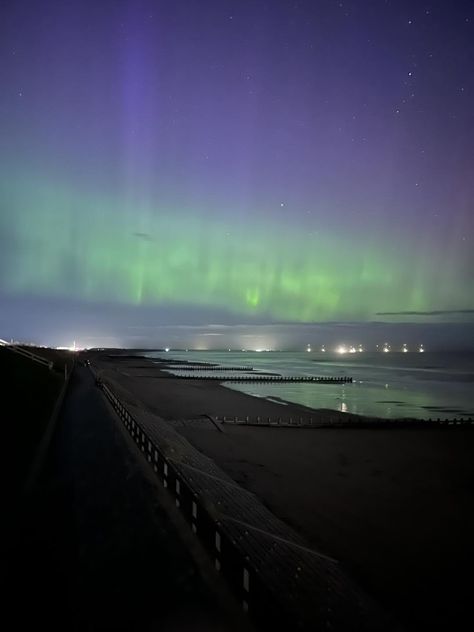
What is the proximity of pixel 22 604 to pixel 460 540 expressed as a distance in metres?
13.2

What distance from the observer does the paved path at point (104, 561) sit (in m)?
7.15

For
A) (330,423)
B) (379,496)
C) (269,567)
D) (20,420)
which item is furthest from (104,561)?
(330,423)

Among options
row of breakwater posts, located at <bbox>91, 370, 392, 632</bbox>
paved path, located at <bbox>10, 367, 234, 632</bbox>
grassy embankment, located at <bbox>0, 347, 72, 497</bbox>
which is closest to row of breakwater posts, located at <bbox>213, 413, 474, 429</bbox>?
grassy embankment, located at <bbox>0, 347, 72, 497</bbox>

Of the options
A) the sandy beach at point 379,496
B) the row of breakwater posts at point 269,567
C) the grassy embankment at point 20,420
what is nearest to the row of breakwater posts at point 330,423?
the sandy beach at point 379,496

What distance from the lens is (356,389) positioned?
6994cm

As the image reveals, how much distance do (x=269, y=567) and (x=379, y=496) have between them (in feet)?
32.8

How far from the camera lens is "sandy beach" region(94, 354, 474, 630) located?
1105 centimetres

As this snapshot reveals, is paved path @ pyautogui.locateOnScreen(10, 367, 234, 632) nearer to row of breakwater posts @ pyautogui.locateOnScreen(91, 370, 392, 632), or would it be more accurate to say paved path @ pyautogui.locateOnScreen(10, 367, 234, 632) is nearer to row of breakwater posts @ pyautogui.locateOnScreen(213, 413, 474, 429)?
row of breakwater posts @ pyautogui.locateOnScreen(91, 370, 392, 632)

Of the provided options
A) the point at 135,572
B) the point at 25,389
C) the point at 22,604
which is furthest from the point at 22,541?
Result: the point at 25,389

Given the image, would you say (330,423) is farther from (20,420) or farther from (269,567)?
(269,567)

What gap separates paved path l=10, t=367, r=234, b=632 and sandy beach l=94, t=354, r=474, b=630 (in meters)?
5.24

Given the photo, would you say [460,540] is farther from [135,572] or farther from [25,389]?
[25,389]

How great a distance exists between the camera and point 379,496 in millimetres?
17750

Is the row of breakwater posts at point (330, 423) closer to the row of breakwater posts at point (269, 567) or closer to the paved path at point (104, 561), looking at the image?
the row of breakwater posts at point (269, 567)
